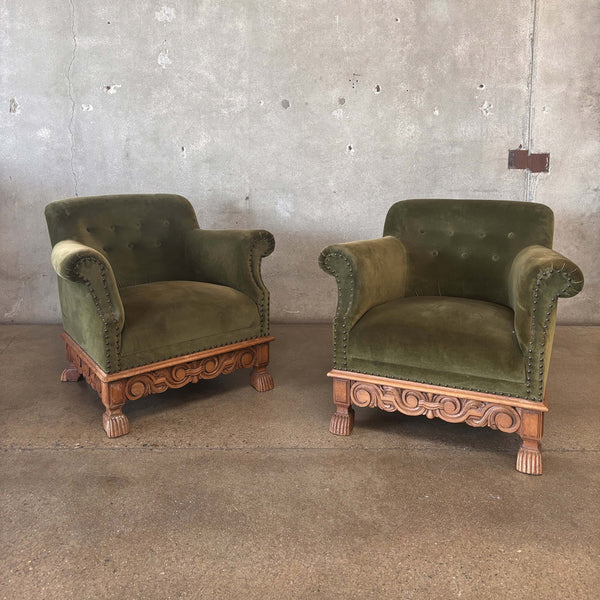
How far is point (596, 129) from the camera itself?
364cm

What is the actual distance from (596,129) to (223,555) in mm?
3341

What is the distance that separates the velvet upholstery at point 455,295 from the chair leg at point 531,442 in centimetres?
7

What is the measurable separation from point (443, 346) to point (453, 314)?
16cm

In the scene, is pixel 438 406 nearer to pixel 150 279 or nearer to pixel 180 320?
pixel 180 320

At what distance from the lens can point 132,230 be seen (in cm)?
284

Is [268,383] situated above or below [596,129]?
below

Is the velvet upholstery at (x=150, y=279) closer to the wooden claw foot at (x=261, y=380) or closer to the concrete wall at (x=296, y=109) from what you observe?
the wooden claw foot at (x=261, y=380)

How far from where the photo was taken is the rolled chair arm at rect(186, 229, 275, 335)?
8.79 ft

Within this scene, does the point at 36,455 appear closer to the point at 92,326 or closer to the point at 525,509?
the point at 92,326

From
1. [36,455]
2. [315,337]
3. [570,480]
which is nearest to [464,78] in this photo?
[315,337]

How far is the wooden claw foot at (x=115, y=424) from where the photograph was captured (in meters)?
2.29

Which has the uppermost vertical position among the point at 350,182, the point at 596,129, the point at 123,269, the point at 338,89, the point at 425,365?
the point at 338,89

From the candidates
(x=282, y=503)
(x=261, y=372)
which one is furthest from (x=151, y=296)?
(x=282, y=503)

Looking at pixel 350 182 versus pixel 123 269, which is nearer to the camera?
pixel 123 269
